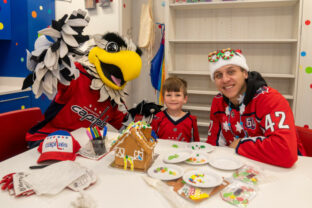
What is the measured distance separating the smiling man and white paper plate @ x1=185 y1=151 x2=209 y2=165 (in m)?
0.18

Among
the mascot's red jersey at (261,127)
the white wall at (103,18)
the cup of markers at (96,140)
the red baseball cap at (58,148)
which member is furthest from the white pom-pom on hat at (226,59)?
the white wall at (103,18)

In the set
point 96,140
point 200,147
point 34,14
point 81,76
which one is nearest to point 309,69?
point 200,147

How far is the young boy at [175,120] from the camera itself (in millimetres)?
1815

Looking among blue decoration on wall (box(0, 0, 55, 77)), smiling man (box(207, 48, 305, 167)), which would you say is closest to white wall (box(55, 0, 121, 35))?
blue decoration on wall (box(0, 0, 55, 77))

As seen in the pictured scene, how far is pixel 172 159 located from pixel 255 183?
1.18 ft

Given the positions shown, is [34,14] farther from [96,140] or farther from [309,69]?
[309,69]

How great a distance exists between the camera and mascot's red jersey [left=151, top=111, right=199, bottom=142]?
71.3 inches

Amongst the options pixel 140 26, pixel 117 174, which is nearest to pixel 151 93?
pixel 140 26

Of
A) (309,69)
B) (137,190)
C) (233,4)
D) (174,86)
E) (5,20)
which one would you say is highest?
(233,4)

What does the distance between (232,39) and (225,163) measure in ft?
6.78

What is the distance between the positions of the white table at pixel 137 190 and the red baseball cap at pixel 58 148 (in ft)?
0.18

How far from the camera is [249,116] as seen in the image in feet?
4.67

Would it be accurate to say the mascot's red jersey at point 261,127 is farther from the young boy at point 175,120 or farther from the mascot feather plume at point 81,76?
the mascot feather plume at point 81,76

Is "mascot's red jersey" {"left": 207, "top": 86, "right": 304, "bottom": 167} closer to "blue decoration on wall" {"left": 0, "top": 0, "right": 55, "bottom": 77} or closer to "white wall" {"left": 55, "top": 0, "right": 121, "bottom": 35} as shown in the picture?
"white wall" {"left": 55, "top": 0, "right": 121, "bottom": 35}
